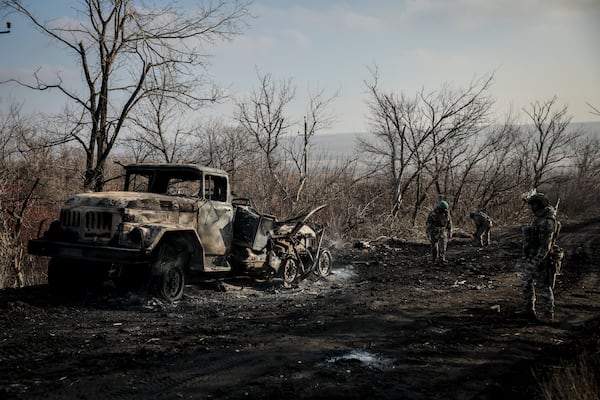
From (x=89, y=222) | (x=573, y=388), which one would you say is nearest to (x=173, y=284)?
(x=89, y=222)

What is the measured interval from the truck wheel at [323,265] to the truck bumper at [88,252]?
4.97m

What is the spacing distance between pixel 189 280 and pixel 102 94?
24.0ft

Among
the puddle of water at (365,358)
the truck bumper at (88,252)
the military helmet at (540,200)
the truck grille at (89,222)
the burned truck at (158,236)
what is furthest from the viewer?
the military helmet at (540,200)

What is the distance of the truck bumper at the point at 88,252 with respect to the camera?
6370mm

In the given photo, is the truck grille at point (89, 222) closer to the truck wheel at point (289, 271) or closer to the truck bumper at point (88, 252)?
the truck bumper at point (88, 252)

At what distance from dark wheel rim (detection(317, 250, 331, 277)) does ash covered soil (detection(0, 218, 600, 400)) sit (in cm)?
104

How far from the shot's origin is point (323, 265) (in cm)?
1088

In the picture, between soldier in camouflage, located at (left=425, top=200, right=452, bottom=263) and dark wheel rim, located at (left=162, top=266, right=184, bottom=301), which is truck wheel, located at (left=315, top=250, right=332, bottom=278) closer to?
soldier in camouflage, located at (left=425, top=200, right=452, bottom=263)

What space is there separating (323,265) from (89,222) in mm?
5569

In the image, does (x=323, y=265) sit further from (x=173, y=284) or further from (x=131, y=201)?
(x=131, y=201)

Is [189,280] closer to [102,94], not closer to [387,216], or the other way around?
[102,94]

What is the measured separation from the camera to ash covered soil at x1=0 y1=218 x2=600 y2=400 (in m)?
4.00

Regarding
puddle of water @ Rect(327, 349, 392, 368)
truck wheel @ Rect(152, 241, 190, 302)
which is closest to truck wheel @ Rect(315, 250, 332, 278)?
truck wheel @ Rect(152, 241, 190, 302)

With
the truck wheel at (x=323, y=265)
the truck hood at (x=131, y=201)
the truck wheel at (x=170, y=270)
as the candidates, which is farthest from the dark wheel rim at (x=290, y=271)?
the truck hood at (x=131, y=201)
